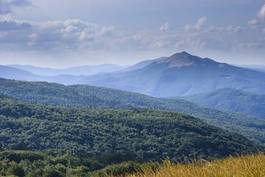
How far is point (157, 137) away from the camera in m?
194

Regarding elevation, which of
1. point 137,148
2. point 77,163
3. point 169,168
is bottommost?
point 137,148

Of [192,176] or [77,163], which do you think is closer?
[192,176]

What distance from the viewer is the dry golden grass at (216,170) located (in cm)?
660

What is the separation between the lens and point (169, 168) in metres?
7.68

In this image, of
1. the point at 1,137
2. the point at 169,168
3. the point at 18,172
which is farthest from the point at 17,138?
the point at 169,168

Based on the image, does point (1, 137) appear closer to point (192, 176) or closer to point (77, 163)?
point (77, 163)

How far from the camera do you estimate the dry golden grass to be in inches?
260

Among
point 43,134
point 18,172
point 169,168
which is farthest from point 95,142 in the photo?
point 169,168

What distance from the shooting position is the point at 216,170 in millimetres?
7055

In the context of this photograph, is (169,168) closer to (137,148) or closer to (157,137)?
(137,148)

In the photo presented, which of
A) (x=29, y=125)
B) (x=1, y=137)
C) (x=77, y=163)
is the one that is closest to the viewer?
(x=77, y=163)

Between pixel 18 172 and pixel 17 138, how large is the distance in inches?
4191

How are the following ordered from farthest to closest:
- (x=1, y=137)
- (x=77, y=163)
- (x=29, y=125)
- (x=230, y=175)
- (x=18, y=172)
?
1. (x=29, y=125)
2. (x=1, y=137)
3. (x=77, y=163)
4. (x=18, y=172)
5. (x=230, y=175)

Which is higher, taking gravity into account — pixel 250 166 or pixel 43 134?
pixel 250 166
